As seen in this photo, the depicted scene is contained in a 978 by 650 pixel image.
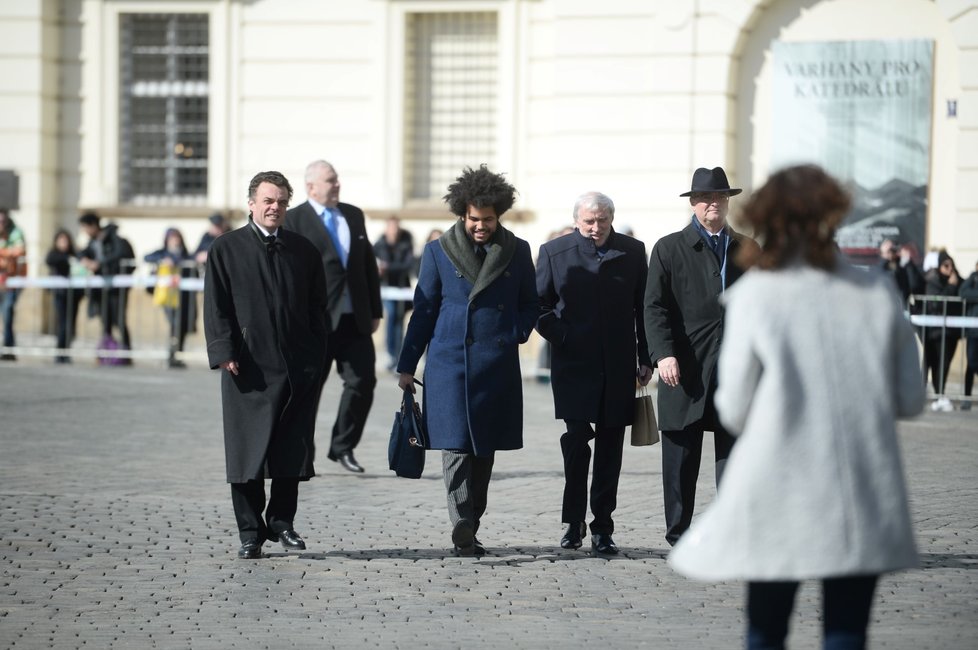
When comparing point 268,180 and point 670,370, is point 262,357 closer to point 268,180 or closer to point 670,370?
point 268,180

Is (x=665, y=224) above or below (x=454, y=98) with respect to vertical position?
below

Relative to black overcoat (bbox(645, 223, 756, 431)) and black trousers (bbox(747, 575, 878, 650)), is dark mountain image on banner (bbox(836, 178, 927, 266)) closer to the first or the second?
black overcoat (bbox(645, 223, 756, 431))

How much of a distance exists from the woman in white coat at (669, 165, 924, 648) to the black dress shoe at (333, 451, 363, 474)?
22.3ft

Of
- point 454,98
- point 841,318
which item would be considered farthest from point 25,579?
point 454,98

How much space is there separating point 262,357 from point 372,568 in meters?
1.10

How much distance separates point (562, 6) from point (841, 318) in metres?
16.4

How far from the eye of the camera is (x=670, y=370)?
26.5 feet

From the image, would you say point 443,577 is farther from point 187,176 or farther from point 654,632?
point 187,176

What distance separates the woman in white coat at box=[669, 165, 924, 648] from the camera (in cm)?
434

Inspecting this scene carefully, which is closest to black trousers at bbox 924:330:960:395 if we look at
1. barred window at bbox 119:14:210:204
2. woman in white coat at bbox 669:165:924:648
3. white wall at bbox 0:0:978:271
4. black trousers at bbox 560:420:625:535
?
white wall at bbox 0:0:978:271

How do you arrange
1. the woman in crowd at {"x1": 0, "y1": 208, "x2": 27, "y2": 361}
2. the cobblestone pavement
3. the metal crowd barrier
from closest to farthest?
the cobblestone pavement, the metal crowd barrier, the woman in crowd at {"x1": 0, "y1": 208, "x2": 27, "y2": 361}

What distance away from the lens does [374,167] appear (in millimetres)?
21562

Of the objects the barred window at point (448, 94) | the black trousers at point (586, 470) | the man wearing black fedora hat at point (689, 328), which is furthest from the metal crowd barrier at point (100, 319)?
the man wearing black fedora hat at point (689, 328)

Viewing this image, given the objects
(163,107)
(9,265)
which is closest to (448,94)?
(163,107)
